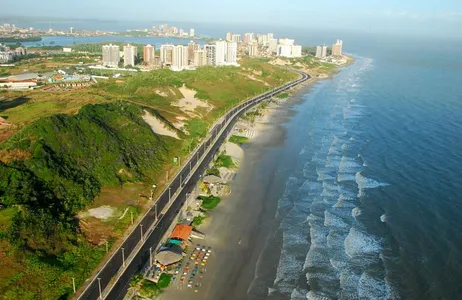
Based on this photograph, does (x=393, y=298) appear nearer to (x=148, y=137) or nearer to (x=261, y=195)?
(x=261, y=195)

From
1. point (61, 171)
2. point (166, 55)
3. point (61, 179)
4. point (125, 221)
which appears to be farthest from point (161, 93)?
point (166, 55)

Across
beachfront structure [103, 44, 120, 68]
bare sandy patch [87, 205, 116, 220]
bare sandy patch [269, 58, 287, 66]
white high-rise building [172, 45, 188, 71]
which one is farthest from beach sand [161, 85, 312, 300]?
bare sandy patch [269, 58, 287, 66]

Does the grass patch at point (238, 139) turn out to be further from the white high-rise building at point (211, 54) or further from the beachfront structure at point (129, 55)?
the beachfront structure at point (129, 55)

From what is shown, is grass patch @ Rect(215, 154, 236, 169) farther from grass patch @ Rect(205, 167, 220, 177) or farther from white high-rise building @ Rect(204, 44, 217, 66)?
white high-rise building @ Rect(204, 44, 217, 66)

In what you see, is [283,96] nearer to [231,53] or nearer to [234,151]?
[234,151]

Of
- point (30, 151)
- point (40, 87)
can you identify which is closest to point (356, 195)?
point (30, 151)
